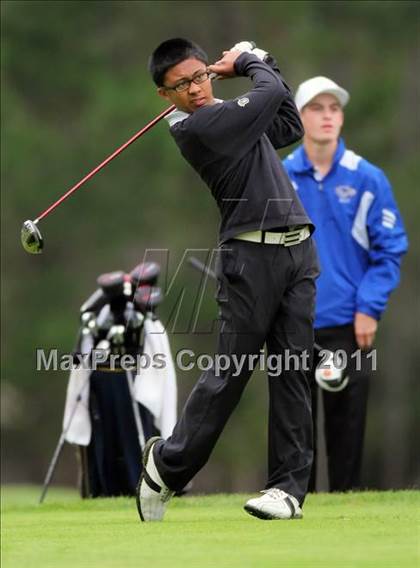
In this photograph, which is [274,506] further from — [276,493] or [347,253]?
[347,253]

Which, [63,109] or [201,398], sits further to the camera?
[63,109]

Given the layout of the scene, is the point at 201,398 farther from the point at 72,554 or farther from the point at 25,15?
the point at 25,15

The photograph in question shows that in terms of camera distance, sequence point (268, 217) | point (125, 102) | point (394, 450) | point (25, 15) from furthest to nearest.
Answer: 1. point (394, 450)
2. point (25, 15)
3. point (125, 102)
4. point (268, 217)

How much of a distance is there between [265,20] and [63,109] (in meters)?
3.65

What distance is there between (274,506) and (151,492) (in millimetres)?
574

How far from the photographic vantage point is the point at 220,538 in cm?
638

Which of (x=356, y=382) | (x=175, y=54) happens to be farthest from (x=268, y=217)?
(x=356, y=382)

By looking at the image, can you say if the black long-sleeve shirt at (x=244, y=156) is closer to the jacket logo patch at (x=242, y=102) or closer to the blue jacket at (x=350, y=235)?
the jacket logo patch at (x=242, y=102)

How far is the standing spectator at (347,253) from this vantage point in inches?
393

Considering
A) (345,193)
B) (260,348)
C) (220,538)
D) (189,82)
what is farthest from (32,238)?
(345,193)

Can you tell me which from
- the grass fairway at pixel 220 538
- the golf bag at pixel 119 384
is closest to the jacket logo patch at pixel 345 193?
the golf bag at pixel 119 384

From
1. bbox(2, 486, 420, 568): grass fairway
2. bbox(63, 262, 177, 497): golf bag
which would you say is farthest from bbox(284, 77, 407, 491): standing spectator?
bbox(2, 486, 420, 568): grass fairway

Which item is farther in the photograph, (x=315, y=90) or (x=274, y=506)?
(x=315, y=90)

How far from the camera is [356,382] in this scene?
33.1 feet
